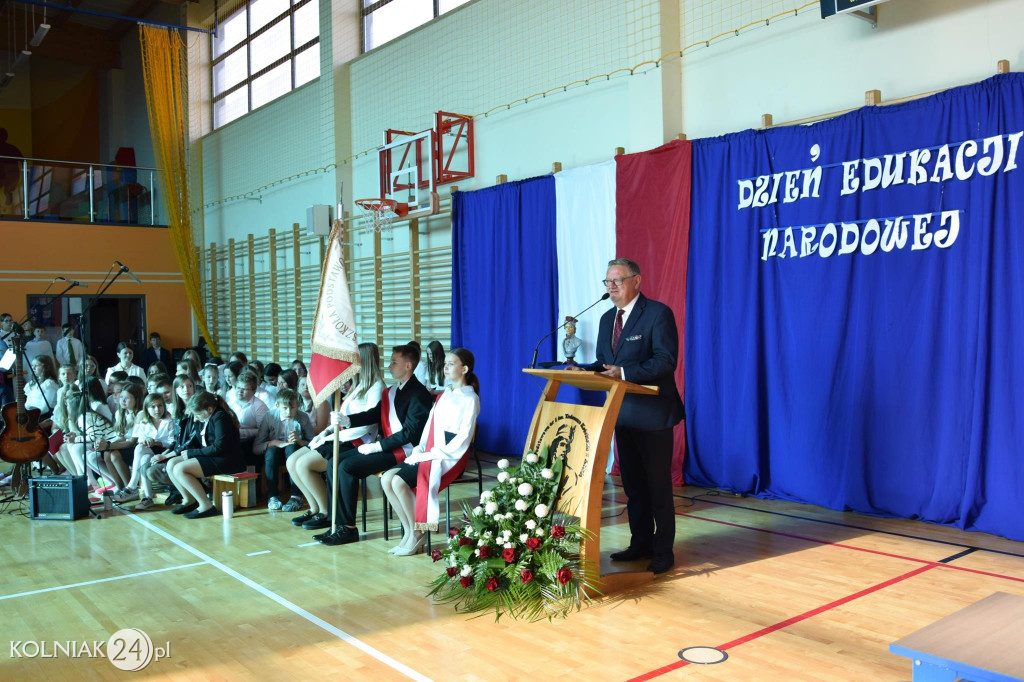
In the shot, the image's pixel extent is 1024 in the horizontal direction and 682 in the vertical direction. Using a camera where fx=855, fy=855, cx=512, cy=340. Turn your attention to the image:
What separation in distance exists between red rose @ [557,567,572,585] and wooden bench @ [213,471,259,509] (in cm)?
324

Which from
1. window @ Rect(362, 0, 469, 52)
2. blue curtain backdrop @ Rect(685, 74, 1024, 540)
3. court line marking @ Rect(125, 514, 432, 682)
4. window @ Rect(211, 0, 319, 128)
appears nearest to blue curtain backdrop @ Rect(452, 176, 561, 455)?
blue curtain backdrop @ Rect(685, 74, 1024, 540)

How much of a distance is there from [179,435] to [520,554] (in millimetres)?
3679

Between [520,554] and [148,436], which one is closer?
[520,554]

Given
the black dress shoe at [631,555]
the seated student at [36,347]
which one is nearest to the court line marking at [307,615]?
the black dress shoe at [631,555]

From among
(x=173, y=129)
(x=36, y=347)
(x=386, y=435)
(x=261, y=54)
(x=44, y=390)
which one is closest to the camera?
(x=386, y=435)

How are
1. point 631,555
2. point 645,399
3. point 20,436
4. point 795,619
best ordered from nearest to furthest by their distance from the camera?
point 795,619 < point 645,399 < point 631,555 < point 20,436

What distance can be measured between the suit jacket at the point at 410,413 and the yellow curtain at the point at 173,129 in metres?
9.73

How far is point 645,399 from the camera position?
13.5 feet

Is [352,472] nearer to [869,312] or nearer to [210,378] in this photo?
[210,378]

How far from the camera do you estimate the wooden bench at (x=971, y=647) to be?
2.07 metres

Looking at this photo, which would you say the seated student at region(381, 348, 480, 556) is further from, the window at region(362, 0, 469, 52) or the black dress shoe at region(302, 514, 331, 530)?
the window at region(362, 0, 469, 52)

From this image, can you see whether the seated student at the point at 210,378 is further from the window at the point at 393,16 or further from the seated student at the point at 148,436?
the window at the point at 393,16

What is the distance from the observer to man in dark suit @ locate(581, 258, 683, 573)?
4.07 m

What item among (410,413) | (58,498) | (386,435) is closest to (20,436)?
(58,498)
